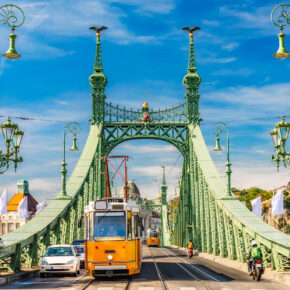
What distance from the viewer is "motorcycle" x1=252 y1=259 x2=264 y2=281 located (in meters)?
19.4

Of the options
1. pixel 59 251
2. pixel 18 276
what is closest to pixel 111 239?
pixel 18 276

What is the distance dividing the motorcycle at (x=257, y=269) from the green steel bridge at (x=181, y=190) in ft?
17.8

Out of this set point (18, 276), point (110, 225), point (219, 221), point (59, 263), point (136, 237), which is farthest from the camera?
point (219, 221)

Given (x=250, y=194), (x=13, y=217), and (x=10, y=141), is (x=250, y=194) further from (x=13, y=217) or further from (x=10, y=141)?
(x=10, y=141)

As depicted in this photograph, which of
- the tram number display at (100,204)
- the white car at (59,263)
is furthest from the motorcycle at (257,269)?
the white car at (59,263)

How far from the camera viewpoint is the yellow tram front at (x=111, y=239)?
63.4 feet

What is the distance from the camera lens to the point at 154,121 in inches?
1756

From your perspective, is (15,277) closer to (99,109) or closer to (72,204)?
(72,204)

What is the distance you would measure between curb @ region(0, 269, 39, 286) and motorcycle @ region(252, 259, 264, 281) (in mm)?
8644

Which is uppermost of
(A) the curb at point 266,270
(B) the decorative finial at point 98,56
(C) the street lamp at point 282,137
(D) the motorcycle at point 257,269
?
(B) the decorative finial at point 98,56

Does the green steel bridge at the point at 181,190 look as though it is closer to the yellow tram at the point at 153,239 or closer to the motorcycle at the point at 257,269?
the motorcycle at the point at 257,269

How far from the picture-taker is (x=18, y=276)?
2066 cm

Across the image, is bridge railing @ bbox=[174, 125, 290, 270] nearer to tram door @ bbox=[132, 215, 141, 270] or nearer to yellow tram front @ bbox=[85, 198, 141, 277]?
tram door @ bbox=[132, 215, 141, 270]

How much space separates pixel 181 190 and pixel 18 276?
30976 mm
